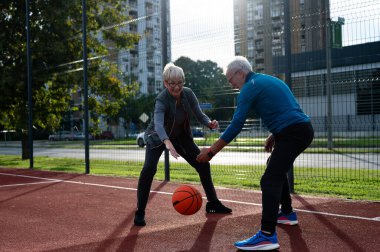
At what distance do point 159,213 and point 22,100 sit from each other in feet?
46.8

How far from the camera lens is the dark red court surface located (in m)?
4.62

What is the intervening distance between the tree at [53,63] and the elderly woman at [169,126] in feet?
37.5

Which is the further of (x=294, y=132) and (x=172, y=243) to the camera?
(x=172, y=243)

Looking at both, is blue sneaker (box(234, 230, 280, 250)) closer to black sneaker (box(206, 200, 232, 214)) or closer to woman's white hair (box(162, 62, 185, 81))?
black sneaker (box(206, 200, 232, 214))

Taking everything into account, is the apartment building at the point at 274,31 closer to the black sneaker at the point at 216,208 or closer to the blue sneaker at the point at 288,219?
the black sneaker at the point at 216,208

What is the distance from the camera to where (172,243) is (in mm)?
4676

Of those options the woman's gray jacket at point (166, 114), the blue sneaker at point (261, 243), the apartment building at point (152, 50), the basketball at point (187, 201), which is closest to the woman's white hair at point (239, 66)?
the woman's gray jacket at point (166, 114)

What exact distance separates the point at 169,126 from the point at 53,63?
13144 mm

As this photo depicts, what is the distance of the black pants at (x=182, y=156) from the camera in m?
5.67

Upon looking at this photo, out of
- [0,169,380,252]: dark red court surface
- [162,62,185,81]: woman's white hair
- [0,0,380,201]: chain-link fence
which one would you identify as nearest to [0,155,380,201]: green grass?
[0,0,380,201]: chain-link fence

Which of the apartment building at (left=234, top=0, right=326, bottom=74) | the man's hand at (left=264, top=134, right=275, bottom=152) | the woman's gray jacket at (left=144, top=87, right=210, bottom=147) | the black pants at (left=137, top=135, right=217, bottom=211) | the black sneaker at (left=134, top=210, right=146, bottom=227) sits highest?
the apartment building at (left=234, top=0, right=326, bottom=74)

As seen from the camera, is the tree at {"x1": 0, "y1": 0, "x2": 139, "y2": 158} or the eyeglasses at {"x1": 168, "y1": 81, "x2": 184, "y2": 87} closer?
the eyeglasses at {"x1": 168, "y1": 81, "x2": 184, "y2": 87}

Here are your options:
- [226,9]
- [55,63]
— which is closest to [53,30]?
[55,63]

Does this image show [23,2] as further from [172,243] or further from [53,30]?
[172,243]
